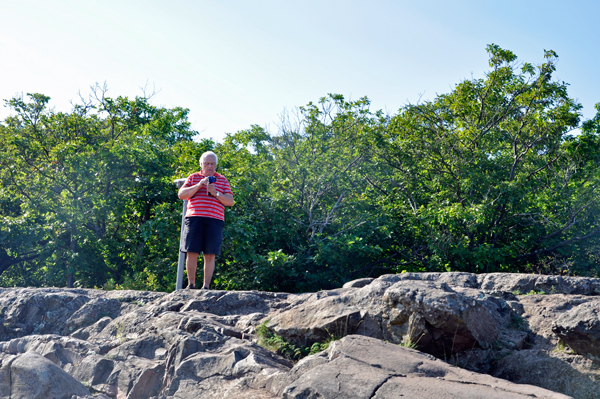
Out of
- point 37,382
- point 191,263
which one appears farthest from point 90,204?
point 37,382

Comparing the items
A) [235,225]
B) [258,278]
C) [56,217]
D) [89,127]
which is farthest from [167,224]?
[89,127]

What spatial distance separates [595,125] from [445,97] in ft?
9.01

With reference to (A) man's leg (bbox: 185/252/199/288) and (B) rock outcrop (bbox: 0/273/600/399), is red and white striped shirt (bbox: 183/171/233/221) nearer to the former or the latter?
(A) man's leg (bbox: 185/252/199/288)

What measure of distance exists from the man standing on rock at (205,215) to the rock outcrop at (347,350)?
2.14 ft

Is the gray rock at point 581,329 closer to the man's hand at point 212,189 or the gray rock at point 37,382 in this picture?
the man's hand at point 212,189

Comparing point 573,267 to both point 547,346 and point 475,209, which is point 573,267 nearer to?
point 475,209

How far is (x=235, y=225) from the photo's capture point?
8062 mm

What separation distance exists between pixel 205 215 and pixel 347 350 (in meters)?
2.73

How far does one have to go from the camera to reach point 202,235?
5578 mm

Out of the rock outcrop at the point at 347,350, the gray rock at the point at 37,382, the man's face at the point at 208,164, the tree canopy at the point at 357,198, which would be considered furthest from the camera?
the tree canopy at the point at 357,198

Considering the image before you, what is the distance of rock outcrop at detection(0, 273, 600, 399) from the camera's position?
312 centimetres

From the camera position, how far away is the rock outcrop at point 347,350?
312 centimetres

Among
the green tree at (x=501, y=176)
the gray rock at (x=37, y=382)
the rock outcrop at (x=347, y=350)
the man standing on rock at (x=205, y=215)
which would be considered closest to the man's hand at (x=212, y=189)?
the man standing on rock at (x=205, y=215)

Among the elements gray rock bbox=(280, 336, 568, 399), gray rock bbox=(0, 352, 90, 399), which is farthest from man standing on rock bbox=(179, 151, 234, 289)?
gray rock bbox=(280, 336, 568, 399)
